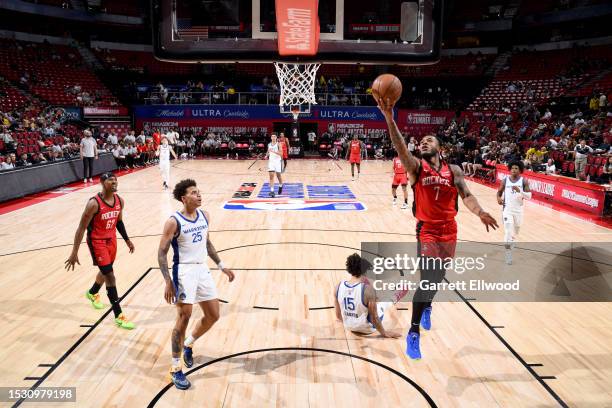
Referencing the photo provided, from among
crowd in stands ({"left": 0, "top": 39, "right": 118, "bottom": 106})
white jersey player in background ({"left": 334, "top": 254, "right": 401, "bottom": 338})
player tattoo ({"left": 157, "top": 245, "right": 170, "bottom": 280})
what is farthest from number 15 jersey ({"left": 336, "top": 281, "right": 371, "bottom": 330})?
crowd in stands ({"left": 0, "top": 39, "right": 118, "bottom": 106})

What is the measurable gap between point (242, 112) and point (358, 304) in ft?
77.9

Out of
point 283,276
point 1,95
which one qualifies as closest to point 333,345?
point 283,276

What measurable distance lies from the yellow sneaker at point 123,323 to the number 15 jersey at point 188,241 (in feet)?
5.15

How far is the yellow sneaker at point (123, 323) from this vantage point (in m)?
5.09

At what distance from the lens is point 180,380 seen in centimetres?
393

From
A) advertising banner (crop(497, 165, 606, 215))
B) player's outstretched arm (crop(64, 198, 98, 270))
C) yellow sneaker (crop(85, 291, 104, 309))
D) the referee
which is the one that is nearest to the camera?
player's outstretched arm (crop(64, 198, 98, 270))

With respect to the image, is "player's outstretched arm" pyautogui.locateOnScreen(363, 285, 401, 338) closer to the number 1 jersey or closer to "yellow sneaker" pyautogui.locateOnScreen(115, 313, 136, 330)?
the number 1 jersey

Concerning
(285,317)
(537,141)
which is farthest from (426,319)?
(537,141)

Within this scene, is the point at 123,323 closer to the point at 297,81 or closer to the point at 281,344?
the point at 281,344

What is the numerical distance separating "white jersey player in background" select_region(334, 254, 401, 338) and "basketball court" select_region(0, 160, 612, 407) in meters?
0.14

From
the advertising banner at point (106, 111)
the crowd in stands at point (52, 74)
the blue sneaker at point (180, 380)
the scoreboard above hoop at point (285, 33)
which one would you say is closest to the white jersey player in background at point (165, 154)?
the scoreboard above hoop at point (285, 33)

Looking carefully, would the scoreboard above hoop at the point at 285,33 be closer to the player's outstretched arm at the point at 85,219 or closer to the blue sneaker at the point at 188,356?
the player's outstretched arm at the point at 85,219

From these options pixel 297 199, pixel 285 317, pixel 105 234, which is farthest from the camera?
pixel 297 199

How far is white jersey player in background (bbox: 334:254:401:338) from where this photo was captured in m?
4.78
